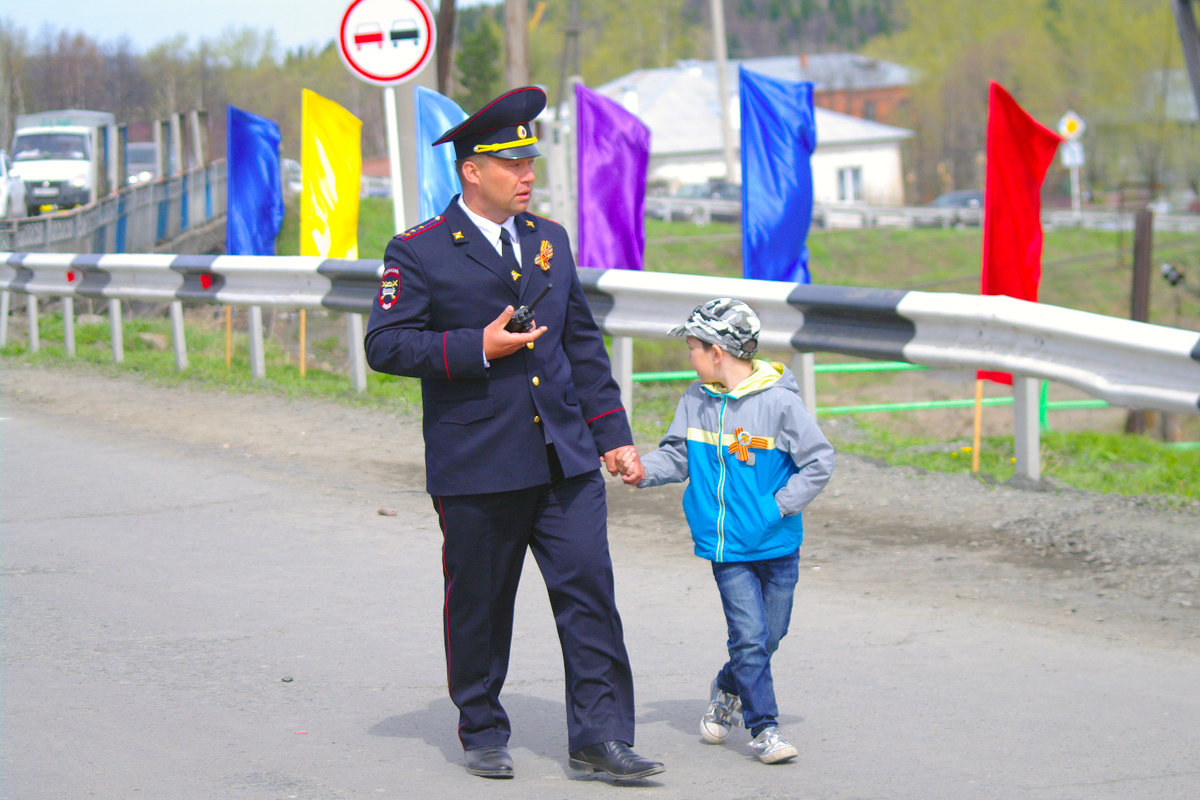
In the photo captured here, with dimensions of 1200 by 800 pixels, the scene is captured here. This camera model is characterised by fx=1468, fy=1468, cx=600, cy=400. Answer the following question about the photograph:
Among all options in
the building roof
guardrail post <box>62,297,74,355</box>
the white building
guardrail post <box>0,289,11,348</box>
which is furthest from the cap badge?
the white building

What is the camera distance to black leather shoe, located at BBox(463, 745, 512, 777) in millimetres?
3973

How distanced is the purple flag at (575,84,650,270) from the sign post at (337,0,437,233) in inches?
67.9

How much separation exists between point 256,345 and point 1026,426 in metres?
6.10

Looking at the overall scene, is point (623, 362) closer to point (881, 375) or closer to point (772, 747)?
point (772, 747)

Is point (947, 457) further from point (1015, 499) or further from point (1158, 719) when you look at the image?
point (1158, 719)

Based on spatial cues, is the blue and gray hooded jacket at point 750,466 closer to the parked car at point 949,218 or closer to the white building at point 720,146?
the parked car at point 949,218

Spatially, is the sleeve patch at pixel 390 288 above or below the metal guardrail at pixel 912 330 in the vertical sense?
above

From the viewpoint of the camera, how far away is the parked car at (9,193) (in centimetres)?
2512

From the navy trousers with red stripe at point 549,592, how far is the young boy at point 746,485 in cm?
28

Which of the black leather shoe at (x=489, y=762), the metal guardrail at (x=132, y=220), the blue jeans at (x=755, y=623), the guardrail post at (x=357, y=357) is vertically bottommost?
the black leather shoe at (x=489, y=762)

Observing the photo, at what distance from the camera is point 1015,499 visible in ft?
22.4

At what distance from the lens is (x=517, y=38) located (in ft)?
60.2

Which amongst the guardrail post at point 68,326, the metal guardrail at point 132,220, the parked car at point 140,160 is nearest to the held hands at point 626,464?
the guardrail post at point 68,326

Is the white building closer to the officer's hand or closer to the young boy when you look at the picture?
the young boy
